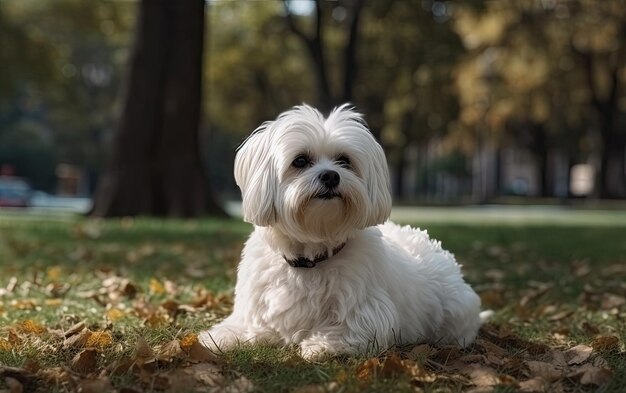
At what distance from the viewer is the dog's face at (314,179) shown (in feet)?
13.6

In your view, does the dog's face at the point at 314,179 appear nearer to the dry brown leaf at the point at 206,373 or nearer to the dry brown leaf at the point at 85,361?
the dry brown leaf at the point at 206,373

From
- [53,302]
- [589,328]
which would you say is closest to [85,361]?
[53,302]

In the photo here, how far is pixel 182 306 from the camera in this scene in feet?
19.3

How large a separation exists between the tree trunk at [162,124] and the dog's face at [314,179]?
11.8 meters

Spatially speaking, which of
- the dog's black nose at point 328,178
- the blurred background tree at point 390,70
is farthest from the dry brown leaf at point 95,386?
the blurred background tree at point 390,70

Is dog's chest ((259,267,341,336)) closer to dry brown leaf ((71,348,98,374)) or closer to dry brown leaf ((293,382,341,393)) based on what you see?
dry brown leaf ((293,382,341,393))

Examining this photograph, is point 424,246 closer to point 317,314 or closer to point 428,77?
point 317,314

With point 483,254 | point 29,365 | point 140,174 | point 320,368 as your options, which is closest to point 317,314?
point 320,368

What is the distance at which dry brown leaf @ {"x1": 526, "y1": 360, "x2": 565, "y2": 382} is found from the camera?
3.83 metres

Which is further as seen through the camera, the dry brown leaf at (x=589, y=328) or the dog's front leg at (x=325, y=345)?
the dry brown leaf at (x=589, y=328)

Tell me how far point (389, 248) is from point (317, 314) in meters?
0.69

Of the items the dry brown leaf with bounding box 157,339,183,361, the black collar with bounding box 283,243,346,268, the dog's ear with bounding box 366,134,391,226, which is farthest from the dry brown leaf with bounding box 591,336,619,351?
the dry brown leaf with bounding box 157,339,183,361

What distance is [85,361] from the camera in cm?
395

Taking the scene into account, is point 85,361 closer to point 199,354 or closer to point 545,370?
point 199,354
